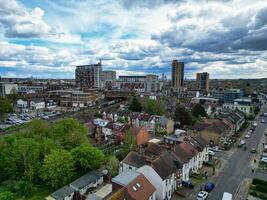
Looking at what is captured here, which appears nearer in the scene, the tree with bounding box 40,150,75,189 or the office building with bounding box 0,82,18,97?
the tree with bounding box 40,150,75,189

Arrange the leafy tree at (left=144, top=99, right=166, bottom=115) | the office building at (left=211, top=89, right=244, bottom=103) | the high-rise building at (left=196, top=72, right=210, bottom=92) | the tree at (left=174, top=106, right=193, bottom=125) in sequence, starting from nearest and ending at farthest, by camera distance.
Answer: the tree at (left=174, top=106, right=193, bottom=125) → the leafy tree at (left=144, top=99, right=166, bottom=115) → the office building at (left=211, top=89, right=244, bottom=103) → the high-rise building at (left=196, top=72, right=210, bottom=92)

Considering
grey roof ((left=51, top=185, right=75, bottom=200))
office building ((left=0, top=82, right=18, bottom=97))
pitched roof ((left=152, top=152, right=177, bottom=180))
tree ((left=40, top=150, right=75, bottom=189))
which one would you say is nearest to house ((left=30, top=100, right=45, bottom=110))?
office building ((left=0, top=82, right=18, bottom=97))

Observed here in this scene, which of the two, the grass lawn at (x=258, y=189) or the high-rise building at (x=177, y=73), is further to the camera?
the high-rise building at (x=177, y=73)

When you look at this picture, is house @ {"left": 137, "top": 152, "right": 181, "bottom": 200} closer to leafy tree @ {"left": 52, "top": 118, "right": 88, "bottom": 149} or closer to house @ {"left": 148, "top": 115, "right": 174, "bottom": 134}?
leafy tree @ {"left": 52, "top": 118, "right": 88, "bottom": 149}

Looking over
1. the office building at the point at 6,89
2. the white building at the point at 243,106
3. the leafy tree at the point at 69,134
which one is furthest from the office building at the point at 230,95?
the office building at the point at 6,89

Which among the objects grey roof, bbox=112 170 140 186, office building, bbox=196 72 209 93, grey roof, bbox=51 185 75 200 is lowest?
grey roof, bbox=51 185 75 200

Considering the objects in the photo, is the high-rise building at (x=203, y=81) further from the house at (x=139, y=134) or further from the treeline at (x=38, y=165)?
the treeline at (x=38, y=165)

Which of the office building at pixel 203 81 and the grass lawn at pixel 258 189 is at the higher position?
the office building at pixel 203 81
